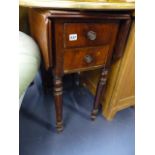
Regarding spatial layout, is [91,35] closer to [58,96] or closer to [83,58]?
[83,58]

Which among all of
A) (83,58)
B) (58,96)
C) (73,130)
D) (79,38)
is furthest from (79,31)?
(73,130)

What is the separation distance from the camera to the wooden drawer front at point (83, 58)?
0.75 metres

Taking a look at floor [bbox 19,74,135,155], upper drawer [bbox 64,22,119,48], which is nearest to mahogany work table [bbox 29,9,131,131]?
upper drawer [bbox 64,22,119,48]

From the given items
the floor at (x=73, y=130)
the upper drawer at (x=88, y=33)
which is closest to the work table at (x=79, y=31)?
the upper drawer at (x=88, y=33)

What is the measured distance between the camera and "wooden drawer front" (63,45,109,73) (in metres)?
0.75

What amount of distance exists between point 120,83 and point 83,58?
1.05ft

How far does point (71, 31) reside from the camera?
→ 0.69 metres

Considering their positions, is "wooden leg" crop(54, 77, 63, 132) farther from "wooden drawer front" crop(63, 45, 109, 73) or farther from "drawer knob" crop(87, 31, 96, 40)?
"drawer knob" crop(87, 31, 96, 40)

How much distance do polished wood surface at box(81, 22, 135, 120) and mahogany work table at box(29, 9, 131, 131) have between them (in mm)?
63
